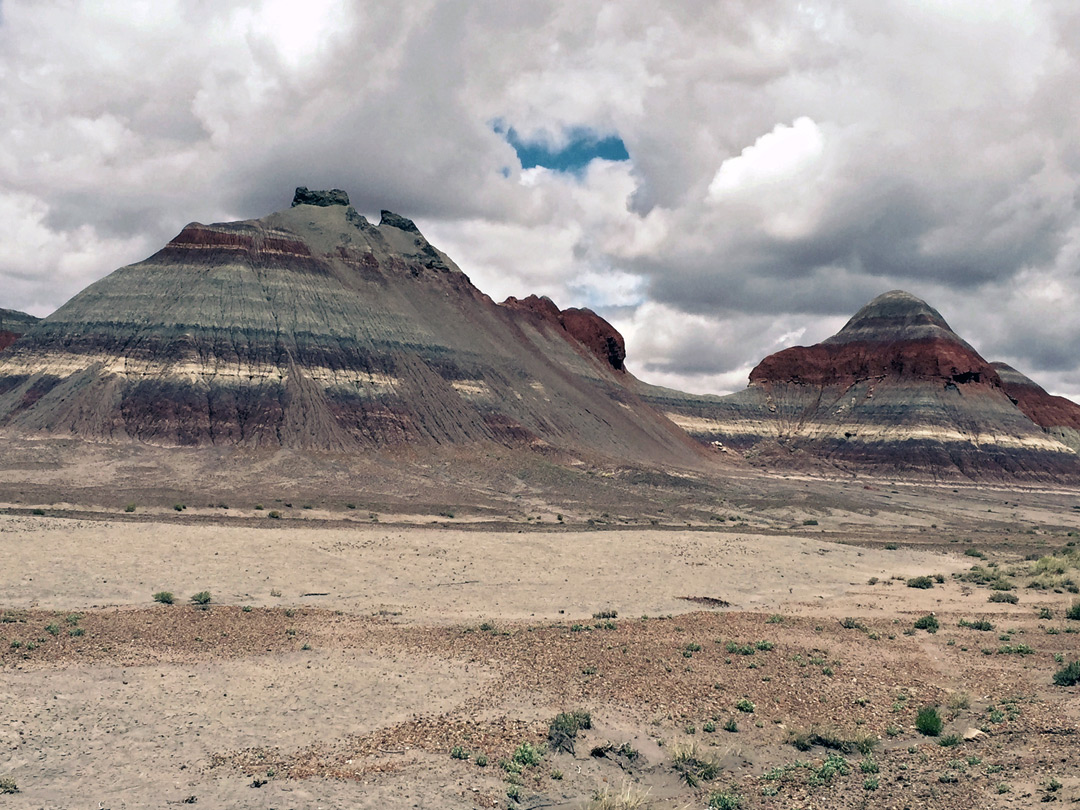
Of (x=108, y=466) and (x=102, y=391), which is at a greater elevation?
(x=102, y=391)

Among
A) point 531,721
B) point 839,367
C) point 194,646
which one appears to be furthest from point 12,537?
point 839,367

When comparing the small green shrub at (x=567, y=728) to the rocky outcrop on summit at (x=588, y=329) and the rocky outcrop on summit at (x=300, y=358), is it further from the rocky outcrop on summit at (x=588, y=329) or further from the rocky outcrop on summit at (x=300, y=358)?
the rocky outcrop on summit at (x=588, y=329)

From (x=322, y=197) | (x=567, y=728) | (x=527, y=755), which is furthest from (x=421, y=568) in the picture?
(x=322, y=197)

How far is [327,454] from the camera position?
254 feet

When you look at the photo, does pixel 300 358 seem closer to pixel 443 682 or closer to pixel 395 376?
pixel 395 376

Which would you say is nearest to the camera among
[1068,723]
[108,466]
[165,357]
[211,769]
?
[211,769]

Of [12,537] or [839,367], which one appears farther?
[839,367]

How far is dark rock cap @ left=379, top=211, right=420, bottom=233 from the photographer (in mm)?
125000

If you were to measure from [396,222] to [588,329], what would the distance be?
140 ft

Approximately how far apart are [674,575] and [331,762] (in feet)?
75.5

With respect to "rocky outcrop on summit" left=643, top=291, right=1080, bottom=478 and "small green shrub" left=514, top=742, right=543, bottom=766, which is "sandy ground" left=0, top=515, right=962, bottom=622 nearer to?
"small green shrub" left=514, top=742, right=543, bottom=766

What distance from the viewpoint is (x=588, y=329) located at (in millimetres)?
148375

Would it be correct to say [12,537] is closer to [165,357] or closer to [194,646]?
[194,646]

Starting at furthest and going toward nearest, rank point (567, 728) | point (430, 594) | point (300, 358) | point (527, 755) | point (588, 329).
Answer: point (588, 329)
point (300, 358)
point (430, 594)
point (567, 728)
point (527, 755)
